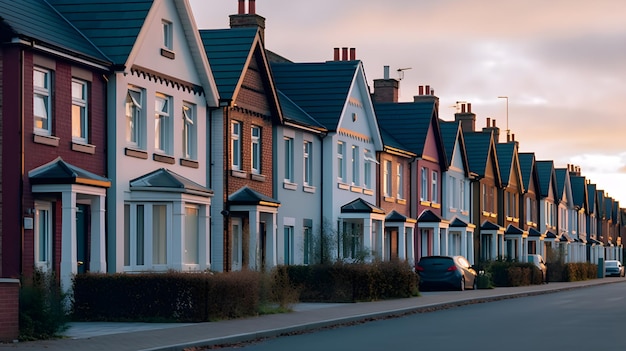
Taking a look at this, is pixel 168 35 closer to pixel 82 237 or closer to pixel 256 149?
pixel 82 237

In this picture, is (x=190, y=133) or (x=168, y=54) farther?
(x=190, y=133)

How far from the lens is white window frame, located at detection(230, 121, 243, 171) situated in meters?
35.6

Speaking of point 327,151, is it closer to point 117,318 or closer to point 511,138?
point 117,318

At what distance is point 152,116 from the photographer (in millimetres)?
30609

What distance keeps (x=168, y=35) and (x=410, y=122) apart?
23.9 m

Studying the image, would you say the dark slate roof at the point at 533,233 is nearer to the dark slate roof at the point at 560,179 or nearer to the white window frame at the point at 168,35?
the dark slate roof at the point at 560,179

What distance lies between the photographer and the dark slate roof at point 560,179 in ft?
303

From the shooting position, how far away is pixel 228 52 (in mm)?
35969

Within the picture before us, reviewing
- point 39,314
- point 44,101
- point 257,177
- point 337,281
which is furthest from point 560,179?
point 39,314

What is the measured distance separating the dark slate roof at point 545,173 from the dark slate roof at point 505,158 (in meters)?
11.3

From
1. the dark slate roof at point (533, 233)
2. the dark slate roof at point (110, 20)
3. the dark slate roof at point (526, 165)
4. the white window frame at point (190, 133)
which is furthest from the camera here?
the dark slate roof at point (526, 165)

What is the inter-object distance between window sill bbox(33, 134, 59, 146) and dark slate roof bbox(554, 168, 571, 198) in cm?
6959

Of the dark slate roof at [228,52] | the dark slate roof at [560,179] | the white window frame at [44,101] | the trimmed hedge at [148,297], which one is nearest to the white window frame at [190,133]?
the dark slate roof at [228,52]

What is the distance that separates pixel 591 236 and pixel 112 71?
3464 inches
